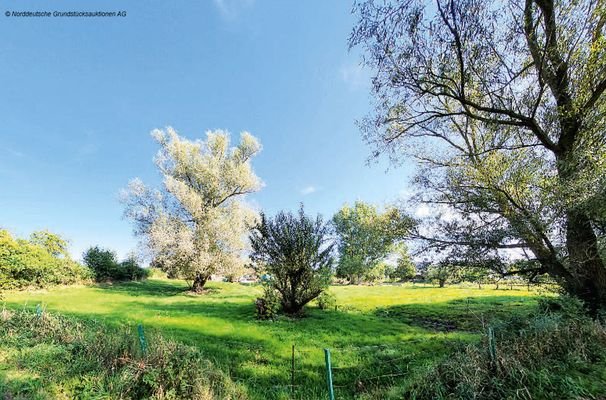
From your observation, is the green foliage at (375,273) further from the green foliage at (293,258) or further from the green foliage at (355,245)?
the green foliage at (293,258)

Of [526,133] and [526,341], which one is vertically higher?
[526,133]

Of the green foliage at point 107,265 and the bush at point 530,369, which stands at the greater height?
the green foliage at point 107,265

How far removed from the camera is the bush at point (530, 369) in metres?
3.77

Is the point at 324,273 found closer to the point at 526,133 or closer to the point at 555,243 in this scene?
the point at 555,243

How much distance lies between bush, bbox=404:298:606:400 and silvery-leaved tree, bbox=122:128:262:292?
17575 millimetres

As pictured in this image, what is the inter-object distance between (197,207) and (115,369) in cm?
1683

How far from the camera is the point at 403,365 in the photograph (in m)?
6.41

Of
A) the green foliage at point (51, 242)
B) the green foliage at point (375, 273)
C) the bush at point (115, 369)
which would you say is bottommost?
the green foliage at point (375, 273)

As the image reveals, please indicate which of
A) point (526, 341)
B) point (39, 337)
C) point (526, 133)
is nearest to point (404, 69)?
point (526, 133)

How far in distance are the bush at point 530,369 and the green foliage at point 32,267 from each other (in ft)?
73.9

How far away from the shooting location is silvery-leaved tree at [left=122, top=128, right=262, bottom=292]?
64.1 feet

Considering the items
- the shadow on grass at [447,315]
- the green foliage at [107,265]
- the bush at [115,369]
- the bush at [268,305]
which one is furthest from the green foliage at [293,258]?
the green foliage at [107,265]

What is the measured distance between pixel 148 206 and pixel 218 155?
22.5 ft

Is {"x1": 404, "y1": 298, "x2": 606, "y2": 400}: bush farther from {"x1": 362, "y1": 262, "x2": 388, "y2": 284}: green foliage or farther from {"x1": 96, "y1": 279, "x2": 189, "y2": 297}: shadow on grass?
{"x1": 362, "y1": 262, "x2": 388, "y2": 284}: green foliage
